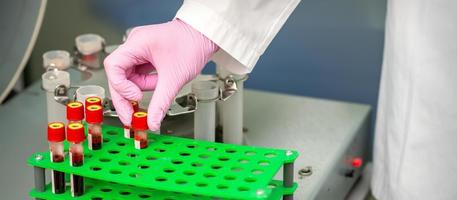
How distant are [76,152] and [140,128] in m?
0.10

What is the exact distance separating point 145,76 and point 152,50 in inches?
2.7

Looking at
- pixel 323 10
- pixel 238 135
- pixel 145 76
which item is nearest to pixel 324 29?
pixel 323 10

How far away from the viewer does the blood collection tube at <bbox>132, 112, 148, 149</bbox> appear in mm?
1075

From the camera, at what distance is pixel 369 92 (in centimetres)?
163

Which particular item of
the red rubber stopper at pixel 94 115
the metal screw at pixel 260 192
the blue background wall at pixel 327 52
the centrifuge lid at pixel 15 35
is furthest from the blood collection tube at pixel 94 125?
the blue background wall at pixel 327 52

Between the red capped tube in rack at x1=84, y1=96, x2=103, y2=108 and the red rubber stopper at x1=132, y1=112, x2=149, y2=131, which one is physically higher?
the red capped tube in rack at x1=84, y1=96, x2=103, y2=108

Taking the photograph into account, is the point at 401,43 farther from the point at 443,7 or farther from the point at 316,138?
the point at 316,138

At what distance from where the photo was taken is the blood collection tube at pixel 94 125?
3.52 ft

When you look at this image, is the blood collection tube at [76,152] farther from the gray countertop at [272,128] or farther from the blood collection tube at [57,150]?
the gray countertop at [272,128]

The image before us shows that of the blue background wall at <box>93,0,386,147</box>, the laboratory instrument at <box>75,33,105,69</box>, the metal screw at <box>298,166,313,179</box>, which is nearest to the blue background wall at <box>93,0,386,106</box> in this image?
the blue background wall at <box>93,0,386,147</box>

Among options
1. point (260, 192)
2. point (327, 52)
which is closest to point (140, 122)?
point (260, 192)

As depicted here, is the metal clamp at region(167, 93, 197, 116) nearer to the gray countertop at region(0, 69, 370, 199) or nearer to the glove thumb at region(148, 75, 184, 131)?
the glove thumb at region(148, 75, 184, 131)

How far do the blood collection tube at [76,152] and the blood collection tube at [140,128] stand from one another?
7cm

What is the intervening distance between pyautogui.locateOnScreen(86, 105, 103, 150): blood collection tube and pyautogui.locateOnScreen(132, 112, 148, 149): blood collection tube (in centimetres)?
5
